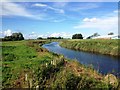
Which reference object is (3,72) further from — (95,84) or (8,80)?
(95,84)

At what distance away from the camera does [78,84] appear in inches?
554

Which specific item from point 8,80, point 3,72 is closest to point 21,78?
point 8,80

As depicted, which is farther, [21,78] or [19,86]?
[21,78]

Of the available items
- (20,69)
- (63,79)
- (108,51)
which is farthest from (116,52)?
(63,79)

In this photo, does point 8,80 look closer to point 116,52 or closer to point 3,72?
point 3,72

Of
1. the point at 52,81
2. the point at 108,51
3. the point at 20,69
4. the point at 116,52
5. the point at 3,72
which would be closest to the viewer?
the point at 52,81

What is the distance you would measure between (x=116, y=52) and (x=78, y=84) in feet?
102

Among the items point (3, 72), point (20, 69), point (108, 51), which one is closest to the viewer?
point (3, 72)

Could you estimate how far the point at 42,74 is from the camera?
1609 cm

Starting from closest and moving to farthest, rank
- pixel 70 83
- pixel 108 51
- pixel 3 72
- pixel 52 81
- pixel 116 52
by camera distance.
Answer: pixel 70 83 → pixel 52 81 → pixel 3 72 → pixel 116 52 → pixel 108 51

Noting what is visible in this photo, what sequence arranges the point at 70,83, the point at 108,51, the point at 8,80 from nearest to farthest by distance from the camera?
the point at 70,83 → the point at 8,80 → the point at 108,51

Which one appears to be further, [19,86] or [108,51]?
[108,51]

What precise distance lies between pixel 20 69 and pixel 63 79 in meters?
6.22

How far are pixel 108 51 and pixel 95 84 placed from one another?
108 feet
